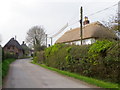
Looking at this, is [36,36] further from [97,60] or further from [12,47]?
[97,60]

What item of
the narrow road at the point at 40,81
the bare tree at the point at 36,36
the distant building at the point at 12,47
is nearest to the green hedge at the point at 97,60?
the narrow road at the point at 40,81

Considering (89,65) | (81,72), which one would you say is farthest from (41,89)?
(81,72)

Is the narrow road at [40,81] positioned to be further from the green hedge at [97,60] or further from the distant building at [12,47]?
the distant building at [12,47]

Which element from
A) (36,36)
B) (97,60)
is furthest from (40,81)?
(36,36)

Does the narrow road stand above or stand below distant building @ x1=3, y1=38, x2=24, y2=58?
below

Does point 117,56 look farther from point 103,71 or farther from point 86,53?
point 86,53

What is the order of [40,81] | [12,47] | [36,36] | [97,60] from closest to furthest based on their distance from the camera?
[40,81], [97,60], [36,36], [12,47]

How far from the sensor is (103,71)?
36.7 feet

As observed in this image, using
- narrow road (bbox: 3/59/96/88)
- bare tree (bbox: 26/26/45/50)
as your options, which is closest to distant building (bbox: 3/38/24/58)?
bare tree (bbox: 26/26/45/50)

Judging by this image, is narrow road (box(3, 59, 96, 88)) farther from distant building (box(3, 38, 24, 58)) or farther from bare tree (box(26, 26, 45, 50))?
distant building (box(3, 38, 24, 58))

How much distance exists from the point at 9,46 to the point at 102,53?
217 feet

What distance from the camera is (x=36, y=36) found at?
2279 inches

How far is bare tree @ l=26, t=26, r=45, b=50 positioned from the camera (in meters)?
57.2

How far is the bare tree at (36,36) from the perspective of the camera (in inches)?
2253
